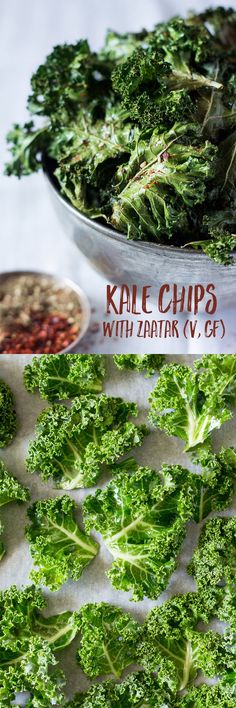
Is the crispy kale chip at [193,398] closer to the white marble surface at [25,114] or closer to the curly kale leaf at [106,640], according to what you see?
the white marble surface at [25,114]

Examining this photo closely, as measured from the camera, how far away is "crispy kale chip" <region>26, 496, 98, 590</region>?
151cm

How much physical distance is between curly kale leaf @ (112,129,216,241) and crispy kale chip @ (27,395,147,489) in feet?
1.11

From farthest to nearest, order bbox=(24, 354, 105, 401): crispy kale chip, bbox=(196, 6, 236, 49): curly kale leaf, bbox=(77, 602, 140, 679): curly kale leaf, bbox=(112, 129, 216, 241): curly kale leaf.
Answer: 1. bbox=(196, 6, 236, 49): curly kale leaf
2. bbox=(24, 354, 105, 401): crispy kale chip
3. bbox=(77, 602, 140, 679): curly kale leaf
4. bbox=(112, 129, 216, 241): curly kale leaf

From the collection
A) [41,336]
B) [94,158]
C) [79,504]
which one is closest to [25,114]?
[94,158]

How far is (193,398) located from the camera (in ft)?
5.14

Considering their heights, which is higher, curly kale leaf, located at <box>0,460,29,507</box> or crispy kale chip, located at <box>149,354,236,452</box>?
crispy kale chip, located at <box>149,354,236,452</box>

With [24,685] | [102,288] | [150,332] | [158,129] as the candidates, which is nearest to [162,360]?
[150,332]

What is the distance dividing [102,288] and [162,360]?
18 centimetres

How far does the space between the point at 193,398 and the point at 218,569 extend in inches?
11.9

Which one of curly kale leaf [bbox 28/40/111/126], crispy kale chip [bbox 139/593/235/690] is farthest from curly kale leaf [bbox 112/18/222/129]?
crispy kale chip [bbox 139/593/235/690]

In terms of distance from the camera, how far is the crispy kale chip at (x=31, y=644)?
1441 mm

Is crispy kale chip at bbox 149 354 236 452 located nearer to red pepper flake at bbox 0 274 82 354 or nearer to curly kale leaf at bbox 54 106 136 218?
red pepper flake at bbox 0 274 82 354

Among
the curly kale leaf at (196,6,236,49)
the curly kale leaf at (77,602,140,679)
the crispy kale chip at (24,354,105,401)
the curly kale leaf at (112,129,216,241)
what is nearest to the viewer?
the curly kale leaf at (112,129,216,241)

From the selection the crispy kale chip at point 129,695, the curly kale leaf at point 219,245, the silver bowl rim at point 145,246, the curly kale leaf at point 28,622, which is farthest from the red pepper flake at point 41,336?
the crispy kale chip at point 129,695
